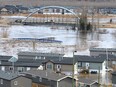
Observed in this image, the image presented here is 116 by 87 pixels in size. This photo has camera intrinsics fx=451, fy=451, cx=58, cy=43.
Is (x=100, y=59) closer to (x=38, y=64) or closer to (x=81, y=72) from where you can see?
(x=81, y=72)

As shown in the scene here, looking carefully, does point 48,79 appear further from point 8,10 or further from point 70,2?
point 70,2

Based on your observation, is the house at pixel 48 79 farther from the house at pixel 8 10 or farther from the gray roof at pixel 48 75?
the house at pixel 8 10

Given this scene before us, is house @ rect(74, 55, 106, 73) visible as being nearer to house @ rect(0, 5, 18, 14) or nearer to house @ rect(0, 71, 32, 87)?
house @ rect(0, 71, 32, 87)

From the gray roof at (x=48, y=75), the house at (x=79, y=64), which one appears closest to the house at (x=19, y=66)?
the house at (x=79, y=64)

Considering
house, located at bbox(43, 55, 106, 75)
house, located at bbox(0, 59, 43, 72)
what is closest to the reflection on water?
house, located at bbox(43, 55, 106, 75)

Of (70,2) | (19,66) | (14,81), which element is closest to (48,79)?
(14,81)

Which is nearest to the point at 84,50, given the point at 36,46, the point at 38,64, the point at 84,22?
the point at 36,46
